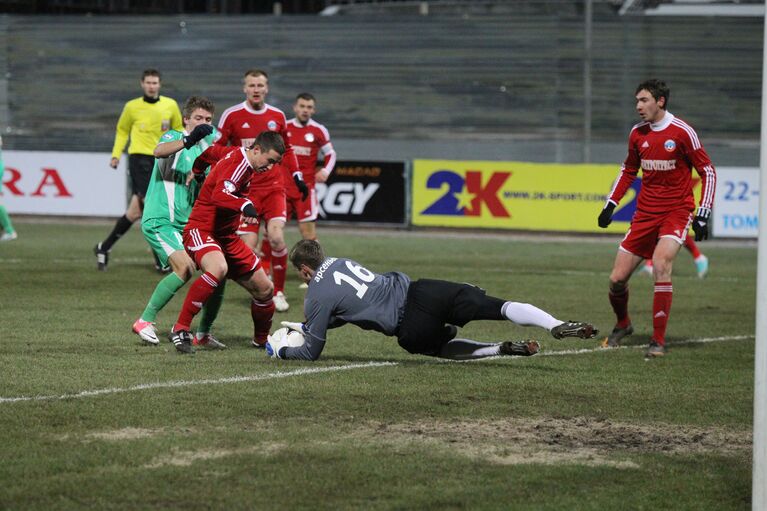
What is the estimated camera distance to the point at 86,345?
10.6 metres

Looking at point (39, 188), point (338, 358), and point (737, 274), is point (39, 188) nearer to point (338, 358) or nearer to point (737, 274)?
→ point (737, 274)

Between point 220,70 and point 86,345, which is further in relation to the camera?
point 220,70

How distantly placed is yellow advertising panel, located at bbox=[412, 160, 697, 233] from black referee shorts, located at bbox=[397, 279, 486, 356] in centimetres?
1372

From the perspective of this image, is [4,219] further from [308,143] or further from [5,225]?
[308,143]

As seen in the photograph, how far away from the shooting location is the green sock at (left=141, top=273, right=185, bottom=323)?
34.7 ft

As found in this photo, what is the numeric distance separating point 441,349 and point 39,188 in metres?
17.4

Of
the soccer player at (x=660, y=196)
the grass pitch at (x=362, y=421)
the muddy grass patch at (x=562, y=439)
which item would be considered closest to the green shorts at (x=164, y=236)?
the grass pitch at (x=362, y=421)

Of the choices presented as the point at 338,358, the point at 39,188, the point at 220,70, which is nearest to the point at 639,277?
the point at 338,358

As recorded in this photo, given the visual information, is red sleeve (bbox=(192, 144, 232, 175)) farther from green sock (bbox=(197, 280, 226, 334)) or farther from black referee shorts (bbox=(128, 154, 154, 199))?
black referee shorts (bbox=(128, 154, 154, 199))

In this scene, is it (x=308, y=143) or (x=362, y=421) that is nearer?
(x=362, y=421)

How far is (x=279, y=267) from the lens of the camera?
14.1 m

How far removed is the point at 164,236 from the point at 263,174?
2.78 meters

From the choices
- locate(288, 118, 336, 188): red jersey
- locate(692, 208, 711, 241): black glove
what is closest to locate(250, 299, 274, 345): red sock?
locate(692, 208, 711, 241): black glove

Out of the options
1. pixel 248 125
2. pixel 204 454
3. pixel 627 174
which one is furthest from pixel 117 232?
pixel 204 454
